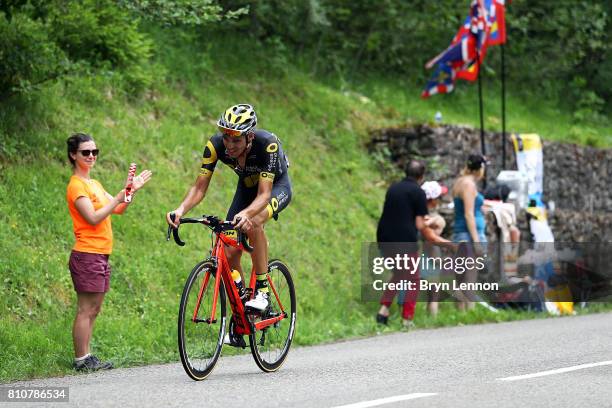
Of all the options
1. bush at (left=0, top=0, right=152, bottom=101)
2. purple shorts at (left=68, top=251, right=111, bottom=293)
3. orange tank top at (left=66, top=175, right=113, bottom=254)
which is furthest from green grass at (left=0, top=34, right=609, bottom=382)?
orange tank top at (left=66, top=175, right=113, bottom=254)

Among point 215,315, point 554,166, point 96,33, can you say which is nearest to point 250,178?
point 215,315

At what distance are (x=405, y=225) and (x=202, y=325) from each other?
565 centimetres

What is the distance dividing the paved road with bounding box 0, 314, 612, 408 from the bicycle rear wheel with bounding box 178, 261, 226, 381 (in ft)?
0.48

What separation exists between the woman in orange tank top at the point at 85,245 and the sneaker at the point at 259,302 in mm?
1420

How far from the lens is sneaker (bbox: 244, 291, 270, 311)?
9.05m

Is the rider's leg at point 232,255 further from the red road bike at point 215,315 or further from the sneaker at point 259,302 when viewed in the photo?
the sneaker at point 259,302

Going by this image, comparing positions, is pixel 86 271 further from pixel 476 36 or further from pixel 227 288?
pixel 476 36

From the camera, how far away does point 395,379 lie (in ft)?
28.2

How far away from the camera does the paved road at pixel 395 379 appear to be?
745 cm

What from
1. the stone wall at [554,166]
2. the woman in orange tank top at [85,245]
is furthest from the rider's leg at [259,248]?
the stone wall at [554,166]

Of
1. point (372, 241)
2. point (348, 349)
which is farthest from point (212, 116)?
point (348, 349)

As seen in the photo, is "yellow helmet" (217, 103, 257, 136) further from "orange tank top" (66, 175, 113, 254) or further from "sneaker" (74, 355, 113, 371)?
"sneaker" (74, 355, 113, 371)

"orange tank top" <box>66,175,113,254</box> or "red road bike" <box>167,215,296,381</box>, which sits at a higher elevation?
"orange tank top" <box>66,175,113,254</box>

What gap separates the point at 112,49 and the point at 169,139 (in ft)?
6.39
